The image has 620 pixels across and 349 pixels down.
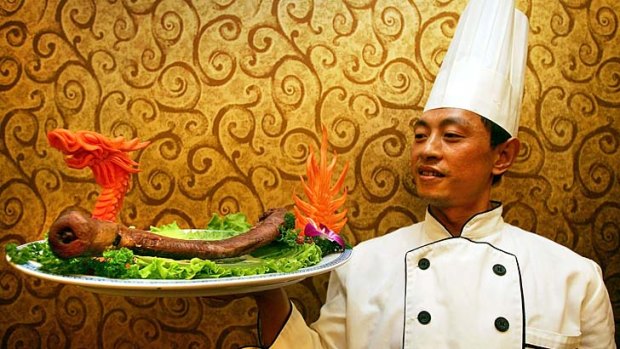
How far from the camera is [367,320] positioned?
1534 millimetres

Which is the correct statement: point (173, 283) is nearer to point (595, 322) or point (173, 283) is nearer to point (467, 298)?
point (467, 298)

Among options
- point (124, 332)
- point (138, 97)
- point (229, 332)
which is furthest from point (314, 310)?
point (138, 97)

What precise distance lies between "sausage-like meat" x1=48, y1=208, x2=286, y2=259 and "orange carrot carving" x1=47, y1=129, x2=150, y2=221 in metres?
0.19

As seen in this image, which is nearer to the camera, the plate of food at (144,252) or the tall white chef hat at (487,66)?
the plate of food at (144,252)

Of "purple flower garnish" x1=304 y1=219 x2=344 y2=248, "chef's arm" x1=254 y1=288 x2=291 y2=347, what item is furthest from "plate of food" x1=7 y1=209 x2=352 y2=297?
"chef's arm" x1=254 y1=288 x2=291 y2=347

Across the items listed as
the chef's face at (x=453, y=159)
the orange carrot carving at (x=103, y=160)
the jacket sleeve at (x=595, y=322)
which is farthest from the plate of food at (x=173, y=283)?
the jacket sleeve at (x=595, y=322)

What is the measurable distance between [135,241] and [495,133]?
1.08 meters

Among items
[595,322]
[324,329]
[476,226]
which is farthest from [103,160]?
[595,322]

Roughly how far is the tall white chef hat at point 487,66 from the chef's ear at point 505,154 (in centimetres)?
3

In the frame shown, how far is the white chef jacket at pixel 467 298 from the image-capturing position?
139 centimetres

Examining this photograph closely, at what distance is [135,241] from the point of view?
1.06 meters

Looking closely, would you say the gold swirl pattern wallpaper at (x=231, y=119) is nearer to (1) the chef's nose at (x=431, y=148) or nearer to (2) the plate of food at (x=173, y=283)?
(1) the chef's nose at (x=431, y=148)

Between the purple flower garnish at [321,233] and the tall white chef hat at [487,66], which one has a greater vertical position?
the tall white chef hat at [487,66]

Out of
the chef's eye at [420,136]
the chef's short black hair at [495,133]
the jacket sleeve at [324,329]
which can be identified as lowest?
the jacket sleeve at [324,329]
